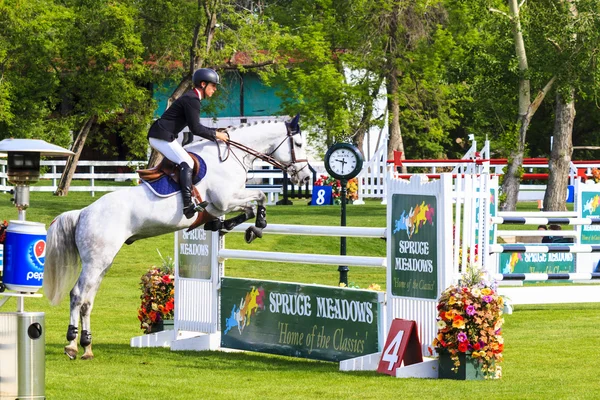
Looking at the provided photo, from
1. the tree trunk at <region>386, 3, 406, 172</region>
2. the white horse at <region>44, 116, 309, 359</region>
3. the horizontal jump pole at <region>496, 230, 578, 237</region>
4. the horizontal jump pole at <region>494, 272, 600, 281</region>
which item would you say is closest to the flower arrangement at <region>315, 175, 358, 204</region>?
the tree trunk at <region>386, 3, 406, 172</region>

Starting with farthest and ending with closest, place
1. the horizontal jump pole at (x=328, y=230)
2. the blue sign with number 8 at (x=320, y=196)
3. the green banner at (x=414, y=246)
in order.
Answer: the blue sign with number 8 at (x=320, y=196), the horizontal jump pole at (x=328, y=230), the green banner at (x=414, y=246)

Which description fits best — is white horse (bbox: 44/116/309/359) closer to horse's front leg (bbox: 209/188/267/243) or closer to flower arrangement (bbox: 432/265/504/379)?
horse's front leg (bbox: 209/188/267/243)

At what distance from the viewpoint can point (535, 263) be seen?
52.9 ft

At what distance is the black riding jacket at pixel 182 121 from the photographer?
984 cm

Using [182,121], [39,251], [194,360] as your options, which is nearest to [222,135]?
[182,121]

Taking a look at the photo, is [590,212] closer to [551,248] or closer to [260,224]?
[551,248]

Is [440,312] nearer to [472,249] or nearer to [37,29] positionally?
[472,249]

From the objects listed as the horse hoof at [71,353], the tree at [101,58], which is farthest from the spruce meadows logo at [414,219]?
the tree at [101,58]

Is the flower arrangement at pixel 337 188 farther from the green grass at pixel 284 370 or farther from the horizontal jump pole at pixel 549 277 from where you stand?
the horizontal jump pole at pixel 549 277

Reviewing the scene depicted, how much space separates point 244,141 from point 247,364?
214 cm

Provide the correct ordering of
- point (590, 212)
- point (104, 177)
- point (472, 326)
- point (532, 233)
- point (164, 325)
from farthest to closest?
point (104, 177) < point (590, 212) < point (532, 233) < point (164, 325) < point (472, 326)

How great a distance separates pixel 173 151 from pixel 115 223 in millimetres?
844

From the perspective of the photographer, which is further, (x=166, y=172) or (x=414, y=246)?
(x=166, y=172)

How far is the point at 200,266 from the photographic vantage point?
11023mm
